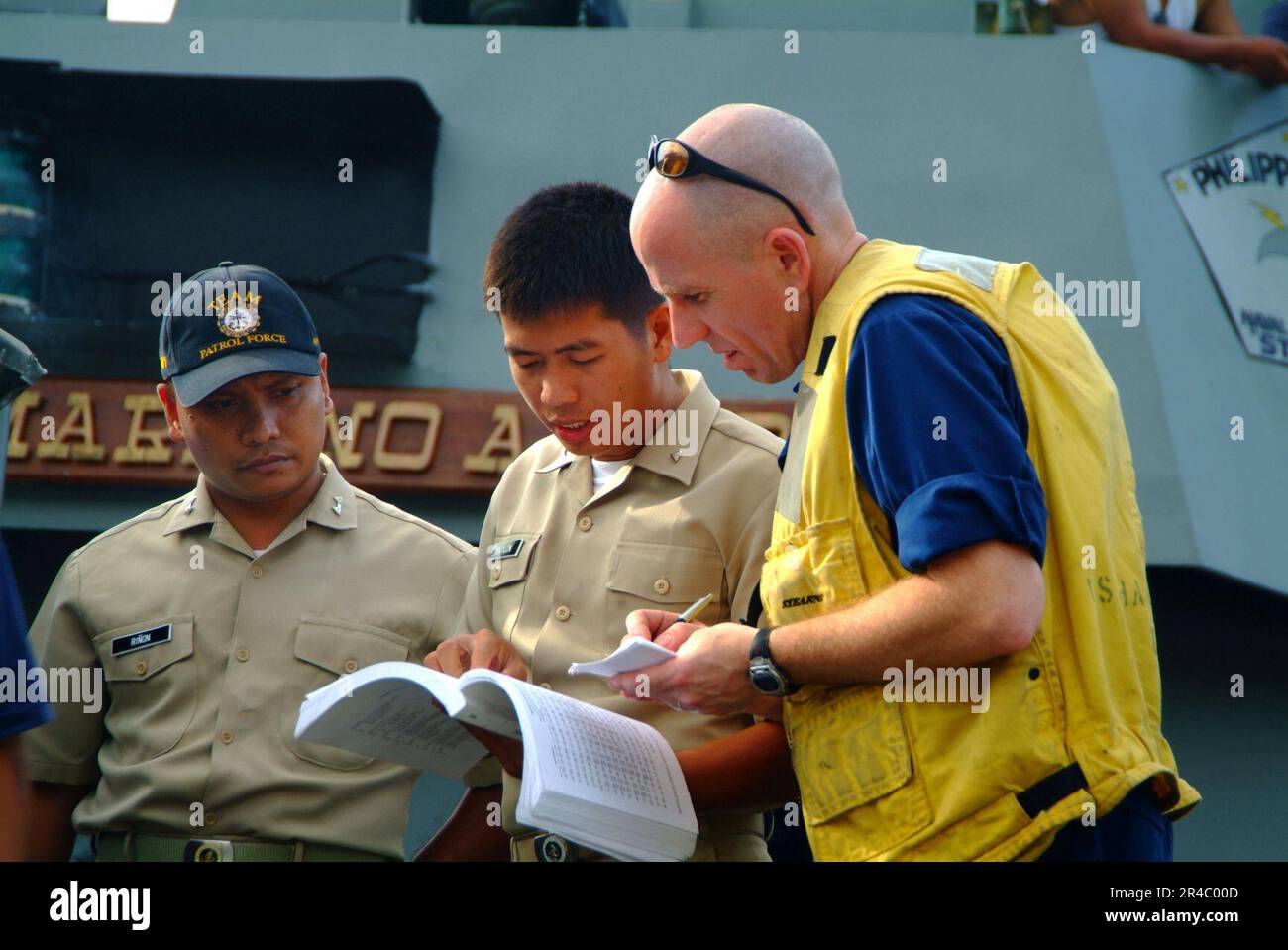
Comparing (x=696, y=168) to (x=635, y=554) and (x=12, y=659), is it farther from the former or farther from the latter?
(x=12, y=659)

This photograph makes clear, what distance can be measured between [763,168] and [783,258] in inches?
5.4

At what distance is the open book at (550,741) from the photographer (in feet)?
6.09

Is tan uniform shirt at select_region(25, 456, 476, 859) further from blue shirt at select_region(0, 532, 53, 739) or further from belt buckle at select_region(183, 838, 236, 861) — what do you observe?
blue shirt at select_region(0, 532, 53, 739)

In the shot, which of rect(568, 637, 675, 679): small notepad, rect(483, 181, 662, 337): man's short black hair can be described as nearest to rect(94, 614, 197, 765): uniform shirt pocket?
rect(483, 181, 662, 337): man's short black hair

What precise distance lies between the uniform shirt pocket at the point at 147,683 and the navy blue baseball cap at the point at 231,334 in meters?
0.44

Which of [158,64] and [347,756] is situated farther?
[158,64]

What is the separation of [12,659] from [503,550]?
865 millimetres

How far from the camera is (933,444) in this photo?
1743 millimetres

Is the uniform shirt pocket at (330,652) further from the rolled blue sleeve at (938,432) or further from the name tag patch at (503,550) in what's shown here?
the rolled blue sleeve at (938,432)

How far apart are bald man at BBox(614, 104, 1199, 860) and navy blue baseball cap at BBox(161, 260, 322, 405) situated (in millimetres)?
978

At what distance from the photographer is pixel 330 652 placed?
8.95 feet

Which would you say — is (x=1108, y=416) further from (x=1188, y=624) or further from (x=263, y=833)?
(x=1188, y=624)

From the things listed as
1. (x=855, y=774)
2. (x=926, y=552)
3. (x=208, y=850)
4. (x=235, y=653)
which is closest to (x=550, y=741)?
(x=855, y=774)

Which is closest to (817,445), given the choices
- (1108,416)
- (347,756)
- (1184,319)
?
(1108,416)
